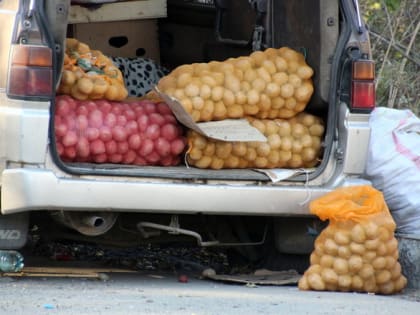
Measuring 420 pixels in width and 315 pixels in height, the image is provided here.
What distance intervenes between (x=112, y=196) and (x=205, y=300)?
2.46 feet

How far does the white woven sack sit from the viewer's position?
7020 mm

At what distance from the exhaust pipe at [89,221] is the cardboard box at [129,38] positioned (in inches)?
96.2

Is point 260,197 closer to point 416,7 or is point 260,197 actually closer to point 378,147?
point 378,147

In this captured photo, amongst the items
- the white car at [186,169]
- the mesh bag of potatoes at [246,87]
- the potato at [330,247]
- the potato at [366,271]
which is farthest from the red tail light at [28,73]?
the potato at [366,271]

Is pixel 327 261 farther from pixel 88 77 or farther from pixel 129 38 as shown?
pixel 129 38

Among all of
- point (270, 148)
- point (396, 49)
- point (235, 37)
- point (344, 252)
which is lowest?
point (344, 252)

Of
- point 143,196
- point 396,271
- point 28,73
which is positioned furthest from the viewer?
point 396,271

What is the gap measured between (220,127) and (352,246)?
101 centimetres

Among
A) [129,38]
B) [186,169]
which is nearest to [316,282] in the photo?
[186,169]

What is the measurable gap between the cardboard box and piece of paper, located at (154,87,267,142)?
79.6 inches

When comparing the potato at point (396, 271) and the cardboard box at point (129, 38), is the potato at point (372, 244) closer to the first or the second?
the potato at point (396, 271)

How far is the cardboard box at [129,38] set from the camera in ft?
27.7

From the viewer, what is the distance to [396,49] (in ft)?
36.1

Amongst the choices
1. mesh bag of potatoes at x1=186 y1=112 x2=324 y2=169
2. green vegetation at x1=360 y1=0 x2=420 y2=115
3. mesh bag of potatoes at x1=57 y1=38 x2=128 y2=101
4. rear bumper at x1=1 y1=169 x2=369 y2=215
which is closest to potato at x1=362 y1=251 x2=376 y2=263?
rear bumper at x1=1 y1=169 x2=369 y2=215
